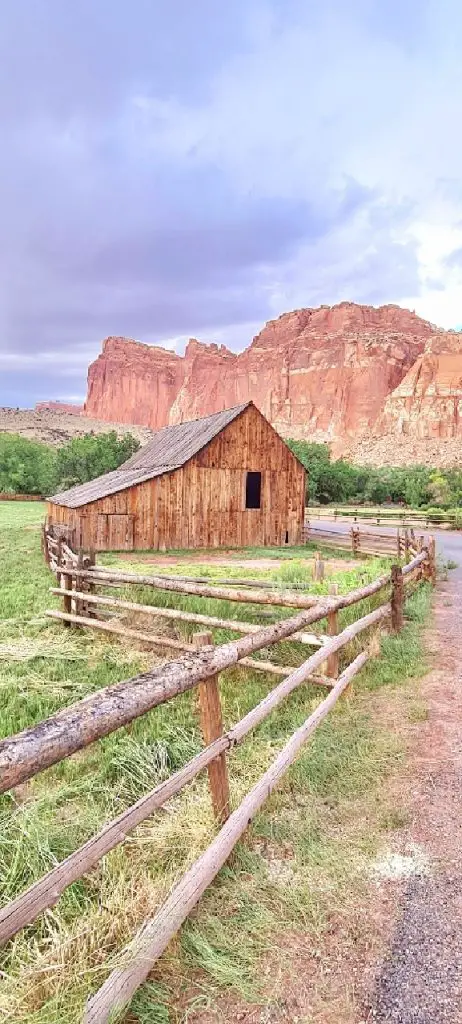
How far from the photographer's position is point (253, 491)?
24609 millimetres

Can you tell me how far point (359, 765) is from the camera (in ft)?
14.0

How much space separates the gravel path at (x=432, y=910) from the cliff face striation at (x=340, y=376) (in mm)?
113487

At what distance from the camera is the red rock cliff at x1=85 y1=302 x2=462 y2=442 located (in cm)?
13412

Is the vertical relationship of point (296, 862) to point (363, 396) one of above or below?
below

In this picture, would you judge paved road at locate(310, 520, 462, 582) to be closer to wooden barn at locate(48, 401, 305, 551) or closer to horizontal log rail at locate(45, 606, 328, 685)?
wooden barn at locate(48, 401, 305, 551)

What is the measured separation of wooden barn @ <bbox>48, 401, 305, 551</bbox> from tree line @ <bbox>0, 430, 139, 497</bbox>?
2540 cm

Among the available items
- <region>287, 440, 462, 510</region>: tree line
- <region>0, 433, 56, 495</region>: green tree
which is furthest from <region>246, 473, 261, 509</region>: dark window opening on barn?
<region>0, 433, 56, 495</region>: green tree

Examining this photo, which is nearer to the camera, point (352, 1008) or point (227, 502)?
point (352, 1008)

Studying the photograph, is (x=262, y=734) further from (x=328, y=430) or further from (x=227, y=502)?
(x=328, y=430)

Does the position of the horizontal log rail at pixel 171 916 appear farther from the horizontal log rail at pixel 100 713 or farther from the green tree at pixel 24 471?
the green tree at pixel 24 471

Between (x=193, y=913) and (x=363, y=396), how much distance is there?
451ft

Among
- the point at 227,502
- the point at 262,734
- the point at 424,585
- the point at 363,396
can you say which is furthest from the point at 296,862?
the point at 363,396

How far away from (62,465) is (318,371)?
107m

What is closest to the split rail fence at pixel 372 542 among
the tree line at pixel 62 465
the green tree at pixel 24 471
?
the tree line at pixel 62 465
